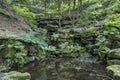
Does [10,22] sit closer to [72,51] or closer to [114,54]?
[72,51]

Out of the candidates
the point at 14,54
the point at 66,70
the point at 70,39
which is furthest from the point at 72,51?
the point at 14,54

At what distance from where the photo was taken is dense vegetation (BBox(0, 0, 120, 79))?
10.7 m

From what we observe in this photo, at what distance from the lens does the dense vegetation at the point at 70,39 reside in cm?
1071

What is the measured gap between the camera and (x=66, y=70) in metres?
9.86

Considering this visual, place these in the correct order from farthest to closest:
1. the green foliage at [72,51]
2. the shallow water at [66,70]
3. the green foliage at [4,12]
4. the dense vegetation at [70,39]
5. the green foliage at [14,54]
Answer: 1. the green foliage at [4,12]
2. the green foliage at [72,51]
3. the dense vegetation at [70,39]
4. the green foliage at [14,54]
5. the shallow water at [66,70]

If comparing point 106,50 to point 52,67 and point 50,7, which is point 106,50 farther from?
point 50,7

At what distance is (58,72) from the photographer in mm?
9555

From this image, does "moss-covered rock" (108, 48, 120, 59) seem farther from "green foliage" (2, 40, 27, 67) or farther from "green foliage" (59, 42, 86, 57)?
"green foliage" (2, 40, 27, 67)

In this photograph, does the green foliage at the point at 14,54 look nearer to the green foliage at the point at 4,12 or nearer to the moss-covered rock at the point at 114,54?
the moss-covered rock at the point at 114,54

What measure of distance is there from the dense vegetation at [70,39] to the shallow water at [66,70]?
2.16 ft

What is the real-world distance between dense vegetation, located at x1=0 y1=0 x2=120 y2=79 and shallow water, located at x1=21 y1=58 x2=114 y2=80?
66 centimetres

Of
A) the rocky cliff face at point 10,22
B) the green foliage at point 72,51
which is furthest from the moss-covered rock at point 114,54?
the rocky cliff face at point 10,22

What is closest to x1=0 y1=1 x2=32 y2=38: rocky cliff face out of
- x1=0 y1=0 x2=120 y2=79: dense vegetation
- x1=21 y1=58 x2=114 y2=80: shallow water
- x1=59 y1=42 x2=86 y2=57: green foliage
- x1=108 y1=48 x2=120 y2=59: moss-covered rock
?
x1=0 y1=0 x2=120 y2=79: dense vegetation

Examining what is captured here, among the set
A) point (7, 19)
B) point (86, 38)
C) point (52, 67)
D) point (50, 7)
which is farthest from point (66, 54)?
point (50, 7)
